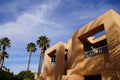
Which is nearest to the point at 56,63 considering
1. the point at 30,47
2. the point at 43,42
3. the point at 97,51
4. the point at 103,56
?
the point at 97,51

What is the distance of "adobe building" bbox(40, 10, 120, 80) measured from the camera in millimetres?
10859

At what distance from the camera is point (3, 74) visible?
2672cm

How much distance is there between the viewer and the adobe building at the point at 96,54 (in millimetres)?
10859

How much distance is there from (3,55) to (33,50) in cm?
836

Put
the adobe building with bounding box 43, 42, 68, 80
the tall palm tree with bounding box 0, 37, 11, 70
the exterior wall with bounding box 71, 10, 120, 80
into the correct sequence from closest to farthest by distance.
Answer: the exterior wall with bounding box 71, 10, 120, 80, the adobe building with bounding box 43, 42, 68, 80, the tall palm tree with bounding box 0, 37, 11, 70

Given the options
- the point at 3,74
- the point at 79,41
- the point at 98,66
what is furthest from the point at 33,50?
the point at 98,66

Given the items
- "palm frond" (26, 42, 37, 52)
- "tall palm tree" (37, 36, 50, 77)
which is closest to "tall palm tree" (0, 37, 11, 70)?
"palm frond" (26, 42, 37, 52)

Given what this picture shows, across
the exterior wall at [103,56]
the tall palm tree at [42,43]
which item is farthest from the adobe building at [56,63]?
the tall palm tree at [42,43]

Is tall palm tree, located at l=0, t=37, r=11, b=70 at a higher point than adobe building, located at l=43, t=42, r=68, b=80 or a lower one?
higher

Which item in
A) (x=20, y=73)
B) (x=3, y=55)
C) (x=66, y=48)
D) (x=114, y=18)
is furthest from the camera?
(x=3, y=55)

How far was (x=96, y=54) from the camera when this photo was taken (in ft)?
44.5

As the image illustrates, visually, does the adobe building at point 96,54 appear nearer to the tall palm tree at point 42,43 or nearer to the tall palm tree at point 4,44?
the tall palm tree at point 42,43

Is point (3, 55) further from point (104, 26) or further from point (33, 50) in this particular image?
point (104, 26)

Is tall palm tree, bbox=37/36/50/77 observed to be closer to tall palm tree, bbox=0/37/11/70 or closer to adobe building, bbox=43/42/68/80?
tall palm tree, bbox=0/37/11/70
